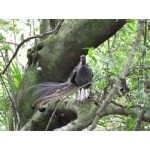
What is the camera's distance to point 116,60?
131 centimetres

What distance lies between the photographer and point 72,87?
4.31 feet

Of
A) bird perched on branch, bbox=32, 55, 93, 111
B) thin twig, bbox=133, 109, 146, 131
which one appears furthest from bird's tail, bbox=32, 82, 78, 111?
thin twig, bbox=133, 109, 146, 131

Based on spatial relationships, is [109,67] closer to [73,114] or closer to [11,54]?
[73,114]

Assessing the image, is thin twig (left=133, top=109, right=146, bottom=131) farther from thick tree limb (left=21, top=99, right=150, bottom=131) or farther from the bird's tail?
Answer: the bird's tail

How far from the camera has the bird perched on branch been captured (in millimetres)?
1283

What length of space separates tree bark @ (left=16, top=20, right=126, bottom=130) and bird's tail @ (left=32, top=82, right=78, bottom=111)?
30 millimetres

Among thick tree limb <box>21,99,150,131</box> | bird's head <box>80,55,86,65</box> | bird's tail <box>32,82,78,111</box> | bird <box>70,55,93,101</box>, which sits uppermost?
bird's head <box>80,55,86,65</box>

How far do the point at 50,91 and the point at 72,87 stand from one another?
0.08m

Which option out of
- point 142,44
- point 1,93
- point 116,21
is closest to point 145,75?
point 142,44

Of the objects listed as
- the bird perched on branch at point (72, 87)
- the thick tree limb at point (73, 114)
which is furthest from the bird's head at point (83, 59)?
the thick tree limb at point (73, 114)

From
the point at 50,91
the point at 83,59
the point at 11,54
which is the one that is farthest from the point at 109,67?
the point at 11,54
